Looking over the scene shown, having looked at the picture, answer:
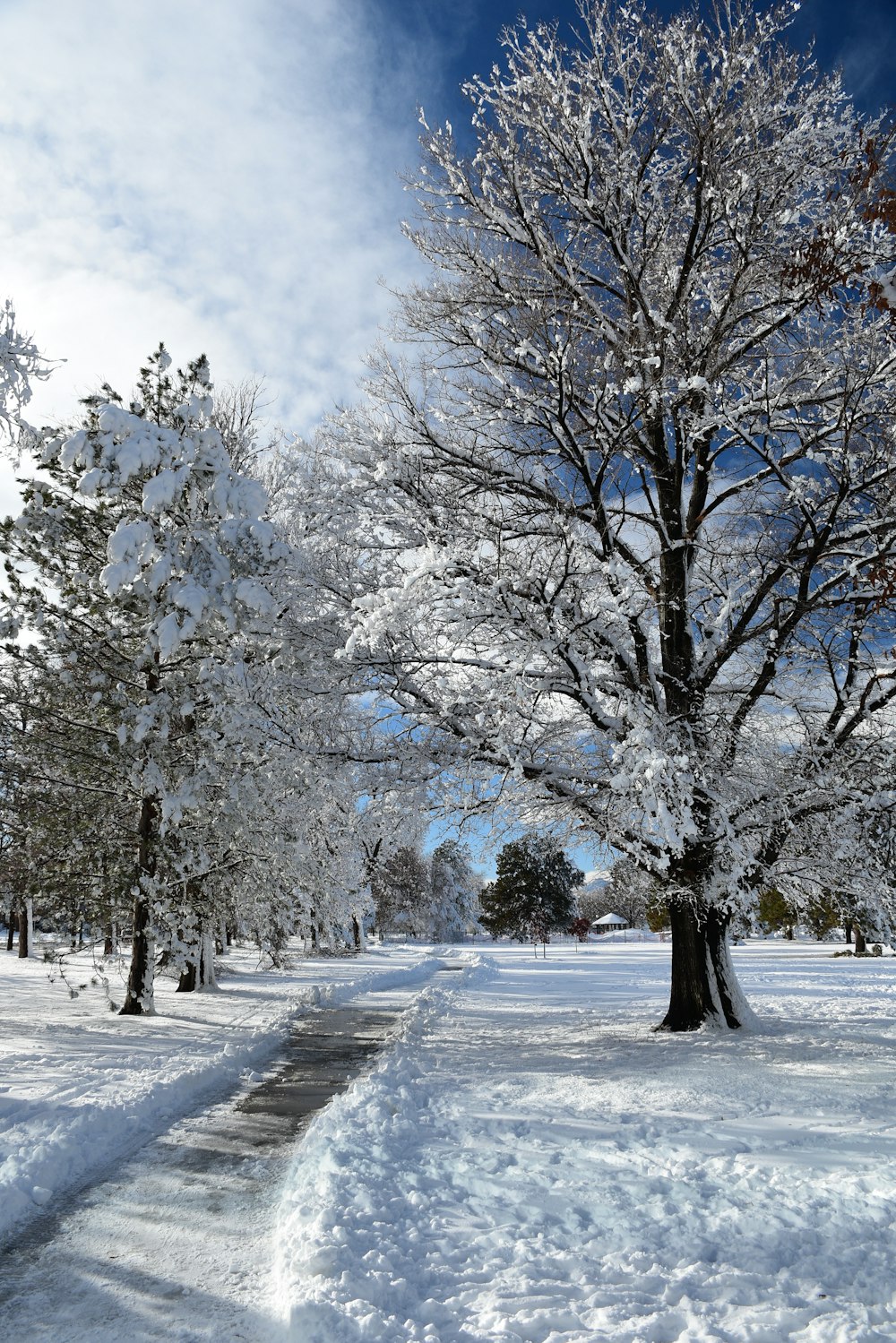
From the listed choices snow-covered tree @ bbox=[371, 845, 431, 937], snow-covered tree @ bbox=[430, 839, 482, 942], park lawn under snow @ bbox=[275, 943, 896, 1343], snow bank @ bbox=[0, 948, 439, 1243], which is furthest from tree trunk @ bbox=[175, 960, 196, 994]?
snow-covered tree @ bbox=[430, 839, 482, 942]

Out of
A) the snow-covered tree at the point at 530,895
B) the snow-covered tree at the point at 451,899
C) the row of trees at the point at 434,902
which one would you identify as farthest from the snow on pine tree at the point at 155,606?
the snow-covered tree at the point at 451,899

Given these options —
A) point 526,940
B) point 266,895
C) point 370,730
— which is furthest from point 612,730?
point 526,940

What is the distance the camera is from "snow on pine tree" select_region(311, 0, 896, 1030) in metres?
8.77

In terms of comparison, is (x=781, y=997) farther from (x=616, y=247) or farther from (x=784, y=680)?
(x=616, y=247)

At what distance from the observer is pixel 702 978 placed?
10852mm

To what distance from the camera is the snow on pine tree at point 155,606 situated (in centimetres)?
936

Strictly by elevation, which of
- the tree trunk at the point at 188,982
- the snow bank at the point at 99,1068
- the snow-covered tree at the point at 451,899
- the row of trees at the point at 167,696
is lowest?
the snow-covered tree at the point at 451,899

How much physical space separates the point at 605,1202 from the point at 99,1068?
660 centimetres

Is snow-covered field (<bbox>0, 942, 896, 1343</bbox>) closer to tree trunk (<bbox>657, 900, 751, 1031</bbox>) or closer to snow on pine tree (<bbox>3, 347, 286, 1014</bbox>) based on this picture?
tree trunk (<bbox>657, 900, 751, 1031</bbox>)

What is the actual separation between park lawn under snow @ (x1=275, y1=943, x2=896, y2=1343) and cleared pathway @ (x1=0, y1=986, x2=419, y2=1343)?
25cm

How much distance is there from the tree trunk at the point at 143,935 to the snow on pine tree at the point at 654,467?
5622mm

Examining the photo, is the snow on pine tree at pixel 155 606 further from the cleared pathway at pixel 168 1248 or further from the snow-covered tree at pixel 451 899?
the snow-covered tree at pixel 451 899

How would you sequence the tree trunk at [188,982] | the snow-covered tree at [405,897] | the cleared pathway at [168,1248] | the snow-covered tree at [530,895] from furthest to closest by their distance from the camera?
the snow-covered tree at [530,895] → the snow-covered tree at [405,897] → the tree trunk at [188,982] → the cleared pathway at [168,1248]

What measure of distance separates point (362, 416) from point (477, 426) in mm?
1583
